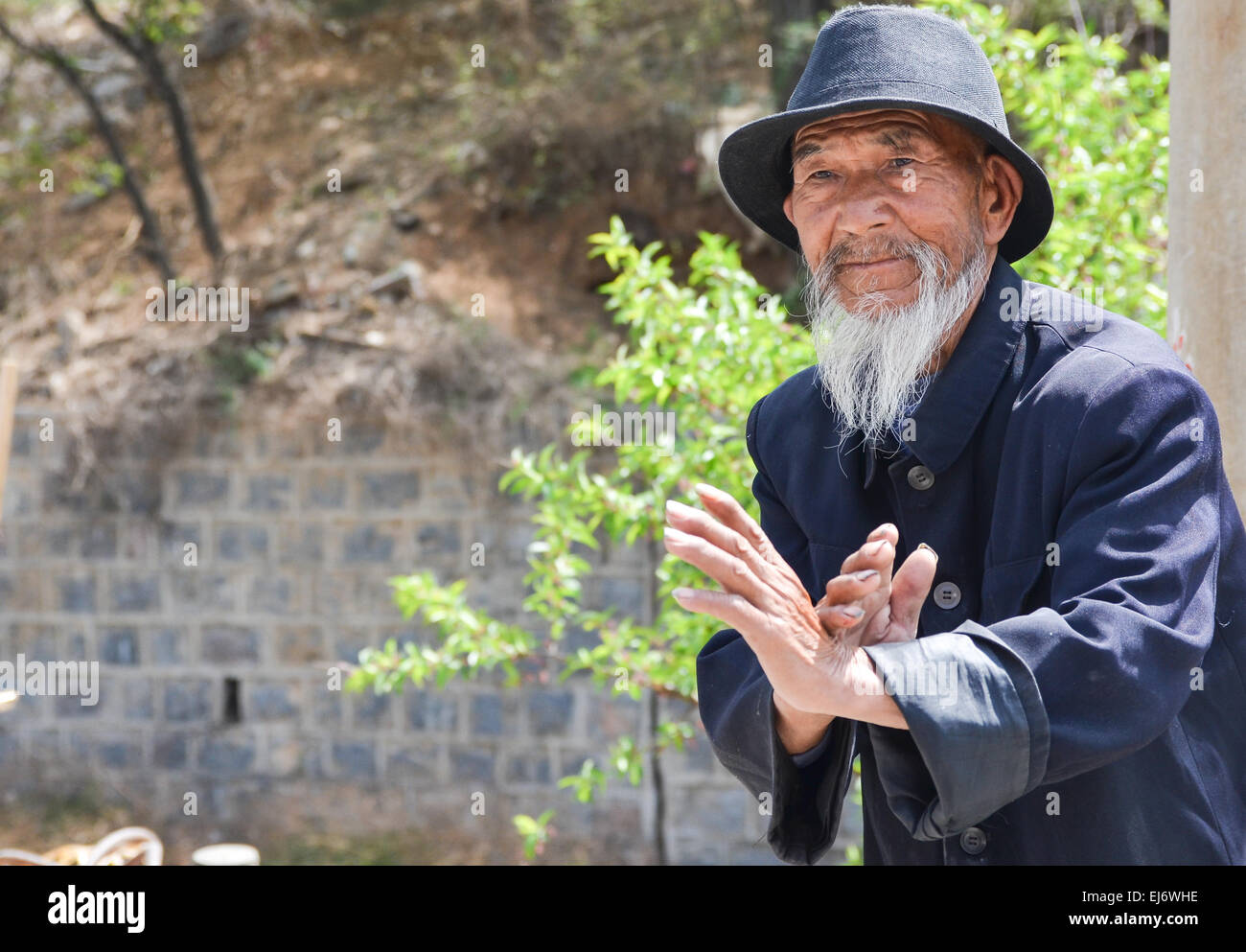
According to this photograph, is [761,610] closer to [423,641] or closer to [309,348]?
[423,641]

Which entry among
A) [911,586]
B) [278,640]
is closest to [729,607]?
[911,586]

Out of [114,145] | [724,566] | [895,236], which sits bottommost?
[724,566]

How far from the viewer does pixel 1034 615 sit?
1.43m

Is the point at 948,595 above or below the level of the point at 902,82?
below

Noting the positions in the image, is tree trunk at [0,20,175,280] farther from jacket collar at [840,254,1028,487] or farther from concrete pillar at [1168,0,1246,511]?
jacket collar at [840,254,1028,487]

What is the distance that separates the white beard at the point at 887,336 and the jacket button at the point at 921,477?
73 millimetres

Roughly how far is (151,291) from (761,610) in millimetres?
7947

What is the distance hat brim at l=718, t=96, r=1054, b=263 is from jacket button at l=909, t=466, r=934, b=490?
43 centimetres

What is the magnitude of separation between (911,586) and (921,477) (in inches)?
11.4

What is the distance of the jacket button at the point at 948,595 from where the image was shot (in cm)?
173

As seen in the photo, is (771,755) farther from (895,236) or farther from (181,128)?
(181,128)

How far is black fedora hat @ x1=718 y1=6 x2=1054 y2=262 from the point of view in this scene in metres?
1.69

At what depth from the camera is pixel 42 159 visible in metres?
9.69

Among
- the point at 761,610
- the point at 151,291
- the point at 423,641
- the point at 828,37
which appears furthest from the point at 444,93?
the point at 761,610
